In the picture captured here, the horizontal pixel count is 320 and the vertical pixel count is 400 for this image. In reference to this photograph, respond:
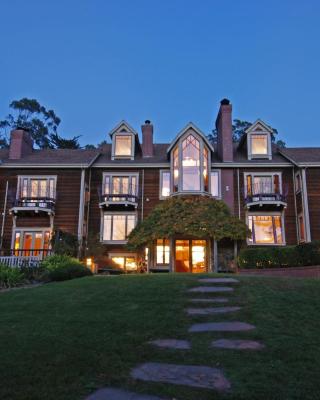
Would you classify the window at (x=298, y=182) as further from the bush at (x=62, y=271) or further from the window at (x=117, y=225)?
the bush at (x=62, y=271)

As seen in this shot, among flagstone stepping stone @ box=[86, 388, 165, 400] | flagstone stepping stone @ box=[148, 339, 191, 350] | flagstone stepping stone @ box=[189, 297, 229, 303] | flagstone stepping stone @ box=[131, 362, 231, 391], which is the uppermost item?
flagstone stepping stone @ box=[189, 297, 229, 303]

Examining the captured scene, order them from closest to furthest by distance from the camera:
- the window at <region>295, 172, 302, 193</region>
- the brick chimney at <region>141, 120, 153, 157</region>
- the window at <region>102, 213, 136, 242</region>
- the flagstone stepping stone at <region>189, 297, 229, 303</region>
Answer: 1. the flagstone stepping stone at <region>189, 297, 229, 303</region>
2. the window at <region>295, 172, 302, 193</region>
3. the window at <region>102, 213, 136, 242</region>
4. the brick chimney at <region>141, 120, 153, 157</region>

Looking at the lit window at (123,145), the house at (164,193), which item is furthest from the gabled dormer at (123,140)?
the house at (164,193)

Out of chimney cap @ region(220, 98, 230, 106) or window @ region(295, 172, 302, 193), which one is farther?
chimney cap @ region(220, 98, 230, 106)

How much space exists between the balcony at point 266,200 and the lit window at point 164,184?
206 inches

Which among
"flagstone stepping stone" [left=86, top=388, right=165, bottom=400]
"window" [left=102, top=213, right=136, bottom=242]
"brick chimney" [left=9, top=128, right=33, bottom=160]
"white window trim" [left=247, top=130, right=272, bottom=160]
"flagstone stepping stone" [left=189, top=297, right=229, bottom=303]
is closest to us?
"flagstone stepping stone" [left=86, top=388, right=165, bottom=400]

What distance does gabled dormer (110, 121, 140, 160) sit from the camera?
2609 cm

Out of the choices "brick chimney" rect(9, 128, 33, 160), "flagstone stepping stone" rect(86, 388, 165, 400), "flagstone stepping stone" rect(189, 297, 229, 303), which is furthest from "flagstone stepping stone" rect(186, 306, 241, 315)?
"brick chimney" rect(9, 128, 33, 160)

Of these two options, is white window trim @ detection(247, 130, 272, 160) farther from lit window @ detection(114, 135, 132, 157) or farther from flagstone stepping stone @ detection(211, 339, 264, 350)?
flagstone stepping stone @ detection(211, 339, 264, 350)

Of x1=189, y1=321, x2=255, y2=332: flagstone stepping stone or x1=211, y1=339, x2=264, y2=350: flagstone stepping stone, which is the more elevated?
x1=189, y1=321, x2=255, y2=332: flagstone stepping stone

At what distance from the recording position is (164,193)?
24750 mm

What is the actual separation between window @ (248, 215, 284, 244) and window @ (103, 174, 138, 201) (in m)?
8.03

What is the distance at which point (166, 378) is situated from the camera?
4.79m

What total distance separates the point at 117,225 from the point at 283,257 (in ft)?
37.9
